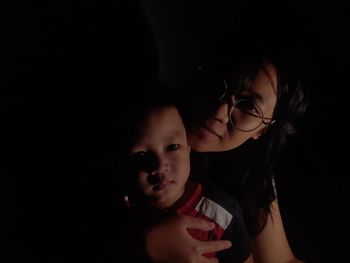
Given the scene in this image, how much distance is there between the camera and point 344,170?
122 centimetres

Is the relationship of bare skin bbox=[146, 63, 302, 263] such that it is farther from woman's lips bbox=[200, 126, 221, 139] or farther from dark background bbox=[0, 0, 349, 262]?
dark background bbox=[0, 0, 349, 262]

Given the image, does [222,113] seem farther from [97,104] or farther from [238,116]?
[97,104]

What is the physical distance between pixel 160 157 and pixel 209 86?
0.26 metres

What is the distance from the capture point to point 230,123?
951mm

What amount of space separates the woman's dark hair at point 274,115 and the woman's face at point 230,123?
16 millimetres

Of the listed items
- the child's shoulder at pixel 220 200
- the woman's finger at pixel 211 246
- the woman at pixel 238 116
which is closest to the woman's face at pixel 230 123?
the woman at pixel 238 116

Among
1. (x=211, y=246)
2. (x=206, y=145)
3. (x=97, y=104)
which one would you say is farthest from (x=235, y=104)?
(x=97, y=104)

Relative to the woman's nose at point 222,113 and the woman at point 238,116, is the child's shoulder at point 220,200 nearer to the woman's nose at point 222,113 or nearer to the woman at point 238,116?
the woman at point 238,116

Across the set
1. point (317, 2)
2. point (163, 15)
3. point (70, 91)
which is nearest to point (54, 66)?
point (70, 91)

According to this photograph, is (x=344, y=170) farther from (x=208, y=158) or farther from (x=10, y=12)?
(x=10, y=12)

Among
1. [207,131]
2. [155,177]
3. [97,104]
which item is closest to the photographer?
[155,177]

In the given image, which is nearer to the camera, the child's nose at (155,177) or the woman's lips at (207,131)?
the child's nose at (155,177)

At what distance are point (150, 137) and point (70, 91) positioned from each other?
458mm

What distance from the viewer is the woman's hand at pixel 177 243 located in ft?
2.85
